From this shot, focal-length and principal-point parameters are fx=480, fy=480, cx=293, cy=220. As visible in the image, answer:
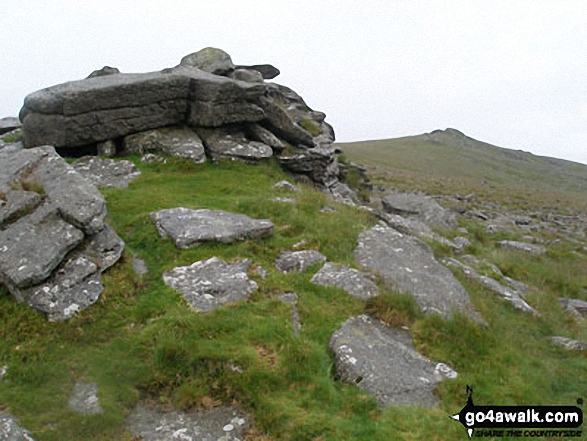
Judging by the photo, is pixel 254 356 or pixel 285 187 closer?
pixel 254 356

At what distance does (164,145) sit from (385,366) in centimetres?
1492

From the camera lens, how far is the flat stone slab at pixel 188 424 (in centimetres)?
736

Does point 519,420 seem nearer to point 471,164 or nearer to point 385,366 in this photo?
point 385,366

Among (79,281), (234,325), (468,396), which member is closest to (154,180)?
(79,281)

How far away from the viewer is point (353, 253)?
1351 cm

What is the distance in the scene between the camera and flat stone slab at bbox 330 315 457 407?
28.0ft

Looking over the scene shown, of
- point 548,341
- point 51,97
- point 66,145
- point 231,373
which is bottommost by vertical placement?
point 548,341

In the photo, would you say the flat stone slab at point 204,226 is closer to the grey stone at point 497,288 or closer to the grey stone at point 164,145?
the grey stone at point 497,288

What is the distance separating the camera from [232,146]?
70.5 ft

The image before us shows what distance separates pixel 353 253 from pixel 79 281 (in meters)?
7.07

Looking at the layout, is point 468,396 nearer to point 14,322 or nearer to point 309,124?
point 14,322

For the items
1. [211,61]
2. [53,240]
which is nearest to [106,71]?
[211,61]

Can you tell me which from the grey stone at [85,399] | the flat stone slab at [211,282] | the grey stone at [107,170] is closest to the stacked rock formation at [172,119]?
the grey stone at [107,170]

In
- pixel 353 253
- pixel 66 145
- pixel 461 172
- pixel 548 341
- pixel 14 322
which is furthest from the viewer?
pixel 461 172
